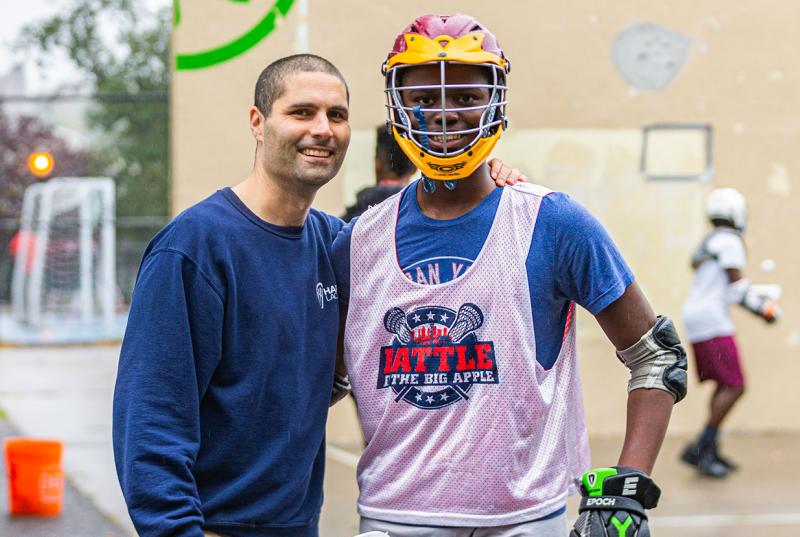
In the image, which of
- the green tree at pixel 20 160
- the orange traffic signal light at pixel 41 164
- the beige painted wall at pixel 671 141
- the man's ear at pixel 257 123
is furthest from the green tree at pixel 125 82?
the man's ear at pixel 257 123

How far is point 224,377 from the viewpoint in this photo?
294cm

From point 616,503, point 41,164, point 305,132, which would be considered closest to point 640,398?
point 616,503

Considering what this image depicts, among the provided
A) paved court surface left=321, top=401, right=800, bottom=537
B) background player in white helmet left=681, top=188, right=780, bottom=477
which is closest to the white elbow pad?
paved court surface left=321, top=401, right=800, bottom=537

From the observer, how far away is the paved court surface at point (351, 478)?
22.6 ft

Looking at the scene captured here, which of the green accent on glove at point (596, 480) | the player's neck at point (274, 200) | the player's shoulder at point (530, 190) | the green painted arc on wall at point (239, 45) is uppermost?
the green painted arc on wall at point (239, 45)

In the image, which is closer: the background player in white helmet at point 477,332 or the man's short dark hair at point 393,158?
the background player in white helmet at point 477,332

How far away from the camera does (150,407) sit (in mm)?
2793

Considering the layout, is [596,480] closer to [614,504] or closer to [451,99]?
[614,504]

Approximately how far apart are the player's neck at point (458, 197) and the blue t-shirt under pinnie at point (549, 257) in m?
0.02

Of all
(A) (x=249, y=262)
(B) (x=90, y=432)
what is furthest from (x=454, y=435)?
(B) (x=90, y=432)

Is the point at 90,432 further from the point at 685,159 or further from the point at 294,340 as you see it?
the point at 294,340

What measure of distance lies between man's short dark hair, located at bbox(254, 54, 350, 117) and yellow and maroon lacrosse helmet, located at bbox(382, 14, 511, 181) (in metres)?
0.19

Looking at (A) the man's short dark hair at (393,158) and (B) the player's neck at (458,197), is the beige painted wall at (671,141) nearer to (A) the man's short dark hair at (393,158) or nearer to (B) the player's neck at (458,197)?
(A) the man's short dark hair at (393,158)

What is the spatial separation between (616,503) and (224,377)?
977mm
